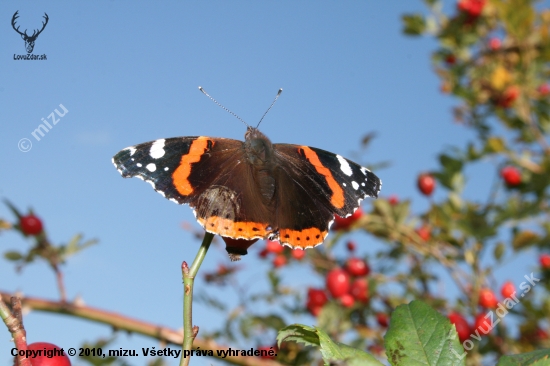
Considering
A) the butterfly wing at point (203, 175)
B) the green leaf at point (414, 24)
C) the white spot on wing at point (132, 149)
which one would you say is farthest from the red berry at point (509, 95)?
the white spot on wing at point (132, 149)

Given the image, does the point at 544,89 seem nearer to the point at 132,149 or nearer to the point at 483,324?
the point at 483,324

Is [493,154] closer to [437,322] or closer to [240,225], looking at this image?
[240,225]

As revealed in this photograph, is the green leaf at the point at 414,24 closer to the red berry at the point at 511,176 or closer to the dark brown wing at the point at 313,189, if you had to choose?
the red berry at the point at 511,176

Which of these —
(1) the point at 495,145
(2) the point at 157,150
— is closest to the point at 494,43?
(1) the point at 495,145

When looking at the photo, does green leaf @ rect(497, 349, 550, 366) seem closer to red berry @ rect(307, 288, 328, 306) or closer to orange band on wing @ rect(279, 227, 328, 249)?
orange band on wing @ rect(279, 227, 328, 249)

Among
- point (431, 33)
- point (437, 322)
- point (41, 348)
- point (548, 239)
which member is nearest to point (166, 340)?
point (41, 348)
